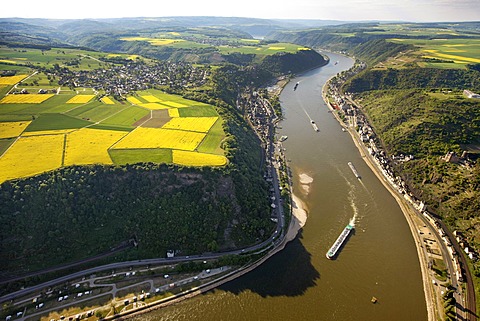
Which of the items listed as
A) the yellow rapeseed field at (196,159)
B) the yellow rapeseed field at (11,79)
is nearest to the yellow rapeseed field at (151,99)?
the yellow rapeseed field at (196,159)

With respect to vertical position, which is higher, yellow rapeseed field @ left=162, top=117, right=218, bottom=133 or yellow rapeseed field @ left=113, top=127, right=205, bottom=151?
yellow rapeseed field @ left=162, top=117, right=218, bottom=133

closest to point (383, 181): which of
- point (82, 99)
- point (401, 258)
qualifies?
point (401, 258)

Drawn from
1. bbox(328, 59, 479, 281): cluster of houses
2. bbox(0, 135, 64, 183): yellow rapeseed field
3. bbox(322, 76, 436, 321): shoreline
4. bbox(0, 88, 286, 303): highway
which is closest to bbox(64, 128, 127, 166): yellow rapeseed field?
bbox(0, 135, 64, 183): yellow rapeseed field

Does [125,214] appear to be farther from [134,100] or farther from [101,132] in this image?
[134,100]

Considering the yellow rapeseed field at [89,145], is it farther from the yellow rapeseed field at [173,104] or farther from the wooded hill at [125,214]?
the yellow rapeseed field at [173,104]

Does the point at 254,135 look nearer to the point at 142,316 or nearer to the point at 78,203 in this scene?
the point at 78,203

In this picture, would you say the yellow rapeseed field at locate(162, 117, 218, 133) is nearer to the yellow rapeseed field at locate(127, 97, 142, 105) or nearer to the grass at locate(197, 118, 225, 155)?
the grass at locate(197, 118, 225, 155)

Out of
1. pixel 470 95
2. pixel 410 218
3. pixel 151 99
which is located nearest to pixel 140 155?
pixel 151 99
